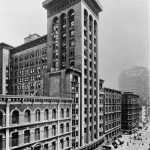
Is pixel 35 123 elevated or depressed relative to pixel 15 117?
depressed

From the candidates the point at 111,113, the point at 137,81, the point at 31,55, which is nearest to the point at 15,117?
the point at 111,113

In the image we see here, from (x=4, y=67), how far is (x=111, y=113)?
5112cm

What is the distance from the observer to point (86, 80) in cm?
4528

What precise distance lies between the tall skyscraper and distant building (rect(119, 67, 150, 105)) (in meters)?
125

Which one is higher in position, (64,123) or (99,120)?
(64,123)

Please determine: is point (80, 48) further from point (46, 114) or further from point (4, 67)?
point (4, 67)

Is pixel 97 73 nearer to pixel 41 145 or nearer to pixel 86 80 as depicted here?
pixel 86 80

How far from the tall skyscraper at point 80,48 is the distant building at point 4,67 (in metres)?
31.9

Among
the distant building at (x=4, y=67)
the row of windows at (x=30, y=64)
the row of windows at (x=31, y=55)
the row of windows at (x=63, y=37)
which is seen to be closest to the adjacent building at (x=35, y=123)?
the row of windows at (x=63, y=37)

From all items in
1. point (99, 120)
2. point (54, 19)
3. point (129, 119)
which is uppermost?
point (54, 19)

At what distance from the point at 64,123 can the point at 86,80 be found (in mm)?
15031

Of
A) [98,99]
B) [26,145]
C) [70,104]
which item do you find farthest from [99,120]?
[26,145]

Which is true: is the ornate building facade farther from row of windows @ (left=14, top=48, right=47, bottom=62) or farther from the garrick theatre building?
row of windows @ (left=14, top=48, right=47, bottom=62)

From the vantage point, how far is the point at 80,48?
43.3 meters
